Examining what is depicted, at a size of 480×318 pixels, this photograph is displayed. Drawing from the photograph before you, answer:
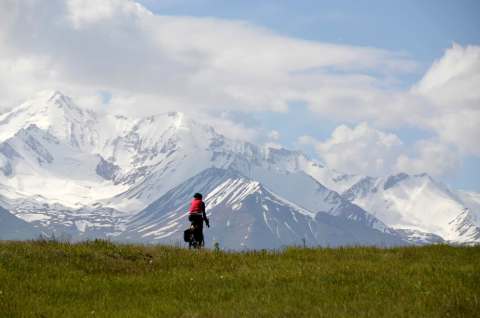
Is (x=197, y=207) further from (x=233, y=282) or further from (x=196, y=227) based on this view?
(x=233, y=282)


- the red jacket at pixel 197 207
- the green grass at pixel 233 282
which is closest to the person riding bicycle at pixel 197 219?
the red jacket at pixel 197 207

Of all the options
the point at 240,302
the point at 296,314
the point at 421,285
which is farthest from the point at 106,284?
the point at 421,285

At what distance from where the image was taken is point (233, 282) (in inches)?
840

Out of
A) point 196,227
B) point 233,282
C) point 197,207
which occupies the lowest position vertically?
point 233,282

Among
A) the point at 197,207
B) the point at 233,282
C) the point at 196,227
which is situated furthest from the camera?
the point at 197,207

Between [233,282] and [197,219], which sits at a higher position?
[197,219]

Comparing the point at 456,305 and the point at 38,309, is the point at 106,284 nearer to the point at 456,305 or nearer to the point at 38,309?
the point at 38,309

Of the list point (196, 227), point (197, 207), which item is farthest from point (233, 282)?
point (197, 207)

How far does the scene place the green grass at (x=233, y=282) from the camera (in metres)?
18.2

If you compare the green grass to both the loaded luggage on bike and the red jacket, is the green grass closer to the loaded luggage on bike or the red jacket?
the loaded luggage on bike

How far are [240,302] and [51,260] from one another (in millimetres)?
6588

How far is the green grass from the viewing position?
18.2m

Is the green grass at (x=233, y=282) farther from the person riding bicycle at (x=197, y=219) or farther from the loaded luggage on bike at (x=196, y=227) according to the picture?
the person riding bicycle at (x=197, y=219)

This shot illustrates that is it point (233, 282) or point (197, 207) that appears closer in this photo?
point (233, 282)
